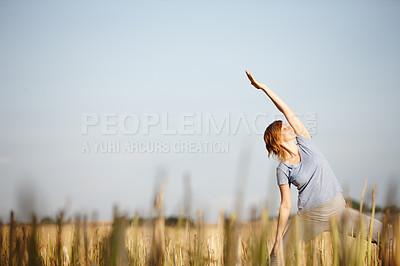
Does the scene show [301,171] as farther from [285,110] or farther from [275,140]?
[285,110]

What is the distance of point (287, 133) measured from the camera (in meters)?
3.28

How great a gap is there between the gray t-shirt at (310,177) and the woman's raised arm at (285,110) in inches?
3.6

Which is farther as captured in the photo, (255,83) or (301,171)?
(255,83)

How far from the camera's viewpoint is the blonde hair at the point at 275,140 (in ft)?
10.8

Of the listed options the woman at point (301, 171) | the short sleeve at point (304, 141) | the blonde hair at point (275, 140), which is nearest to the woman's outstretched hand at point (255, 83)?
the woman at point (301, 171)

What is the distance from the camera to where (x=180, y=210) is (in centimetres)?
204

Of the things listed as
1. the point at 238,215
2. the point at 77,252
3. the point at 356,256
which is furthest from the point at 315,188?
the point at 238,215

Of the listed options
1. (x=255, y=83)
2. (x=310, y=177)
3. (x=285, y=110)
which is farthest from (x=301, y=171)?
(x=255, y=83)

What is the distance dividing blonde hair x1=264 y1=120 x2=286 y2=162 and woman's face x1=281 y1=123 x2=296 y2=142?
21mm

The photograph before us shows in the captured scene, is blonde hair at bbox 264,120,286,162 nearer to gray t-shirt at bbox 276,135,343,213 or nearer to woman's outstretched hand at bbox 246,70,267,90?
gray t-shirt at bbox 276,135,343,213

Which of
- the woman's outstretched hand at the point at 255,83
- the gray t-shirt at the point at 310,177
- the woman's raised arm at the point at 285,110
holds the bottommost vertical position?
the gray t-shirt at the point at 310,177

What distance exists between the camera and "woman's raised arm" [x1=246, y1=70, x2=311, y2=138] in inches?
132

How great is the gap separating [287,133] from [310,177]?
34 centimetres

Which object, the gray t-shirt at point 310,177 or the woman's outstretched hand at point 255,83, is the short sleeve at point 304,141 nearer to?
the gray t-shirt at point 310,177
